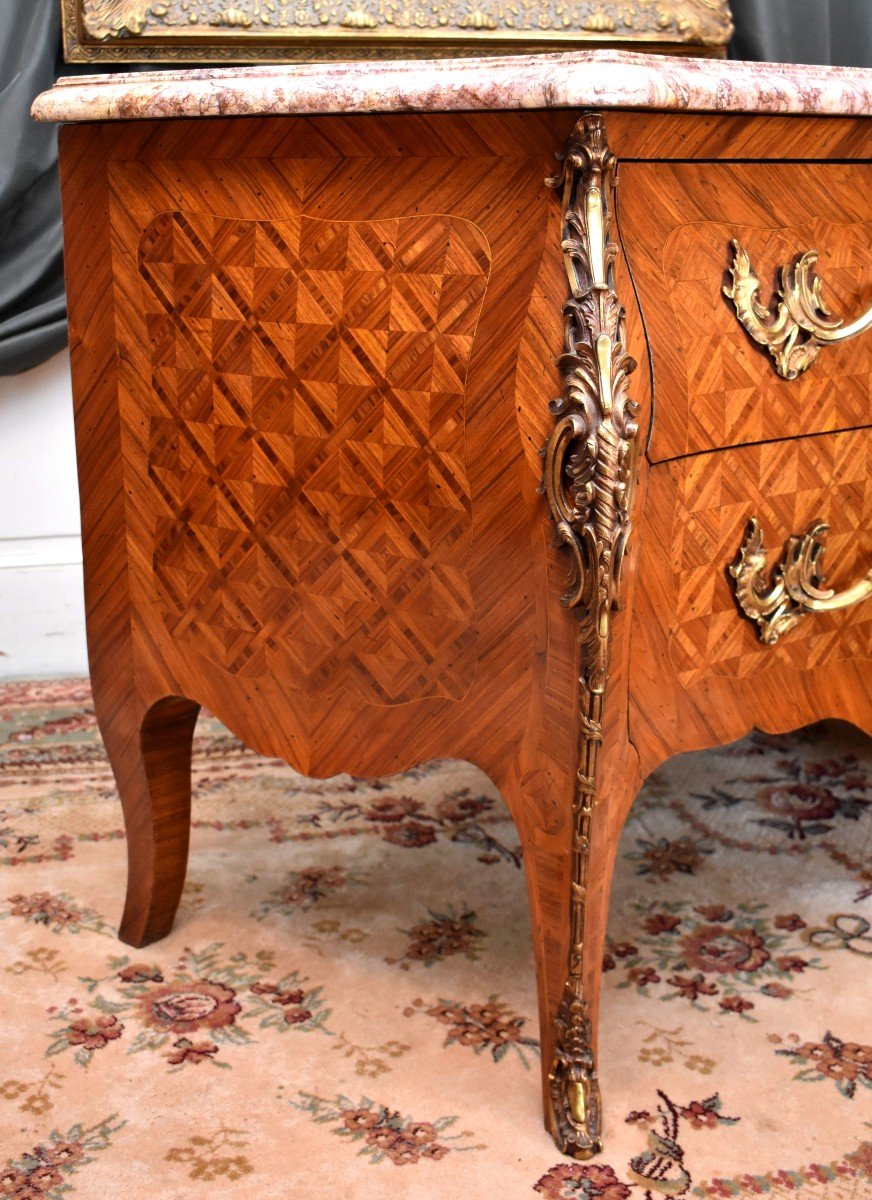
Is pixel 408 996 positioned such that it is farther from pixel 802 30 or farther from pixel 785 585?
pixel 802 30

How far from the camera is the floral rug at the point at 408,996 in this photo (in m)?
1.08

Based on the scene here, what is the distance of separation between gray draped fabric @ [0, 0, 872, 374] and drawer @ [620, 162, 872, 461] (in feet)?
2.91

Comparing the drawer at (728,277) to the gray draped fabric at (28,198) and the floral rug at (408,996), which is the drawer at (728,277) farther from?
the gray draped fabric at (28,198)

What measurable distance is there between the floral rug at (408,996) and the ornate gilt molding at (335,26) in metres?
0.94

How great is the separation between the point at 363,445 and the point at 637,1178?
623 millimetres

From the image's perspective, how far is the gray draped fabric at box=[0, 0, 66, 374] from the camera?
1.79 metres

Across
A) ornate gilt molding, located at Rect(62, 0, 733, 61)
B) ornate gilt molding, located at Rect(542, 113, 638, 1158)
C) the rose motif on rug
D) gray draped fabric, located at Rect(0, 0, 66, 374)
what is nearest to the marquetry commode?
ornate gilt molding, located at Rect(542, 113, 638, 1158)

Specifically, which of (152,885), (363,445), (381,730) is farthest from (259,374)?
(152,885)

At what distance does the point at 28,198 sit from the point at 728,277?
48.0 inches

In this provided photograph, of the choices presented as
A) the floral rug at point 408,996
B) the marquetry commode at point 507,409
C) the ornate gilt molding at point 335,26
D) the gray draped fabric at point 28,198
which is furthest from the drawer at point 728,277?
the gray draped fabric at point 28,198

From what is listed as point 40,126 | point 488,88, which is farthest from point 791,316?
point 40,126

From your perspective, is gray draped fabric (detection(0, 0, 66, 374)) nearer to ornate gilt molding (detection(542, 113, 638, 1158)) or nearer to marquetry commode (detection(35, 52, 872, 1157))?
marquetry commode (detection(35, 52, 872, 1157))

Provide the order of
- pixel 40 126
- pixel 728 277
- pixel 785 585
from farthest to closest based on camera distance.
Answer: pixel 40 126, pixel 785 585, pixel 728 277

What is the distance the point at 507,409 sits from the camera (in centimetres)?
98
